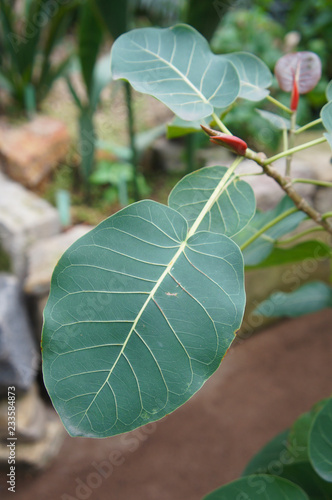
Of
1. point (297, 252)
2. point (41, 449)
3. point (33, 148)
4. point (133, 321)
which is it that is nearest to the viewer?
point (133, 321)

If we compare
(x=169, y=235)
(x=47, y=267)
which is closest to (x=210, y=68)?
(x=169, y=235)

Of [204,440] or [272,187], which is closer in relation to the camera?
[204,440]

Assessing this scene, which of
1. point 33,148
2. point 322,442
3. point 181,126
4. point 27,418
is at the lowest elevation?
point 27,418

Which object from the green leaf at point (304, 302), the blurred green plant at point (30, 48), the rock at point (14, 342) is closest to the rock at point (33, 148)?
the blurred green plant at point (30, 48)

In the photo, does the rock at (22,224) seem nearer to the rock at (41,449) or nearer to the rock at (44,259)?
the rock at (44,259)

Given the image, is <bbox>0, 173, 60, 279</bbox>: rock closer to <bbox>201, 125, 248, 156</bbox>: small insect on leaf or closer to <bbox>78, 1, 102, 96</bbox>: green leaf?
<bbox>78, 1, 102, 96</bbox>: green leaf

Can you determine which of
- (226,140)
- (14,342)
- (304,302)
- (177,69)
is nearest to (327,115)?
(226,140)

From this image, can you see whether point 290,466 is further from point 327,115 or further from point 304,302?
point 304,302
